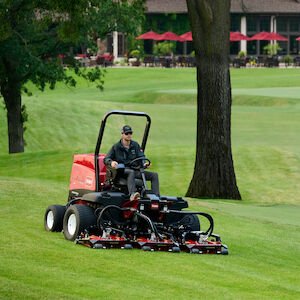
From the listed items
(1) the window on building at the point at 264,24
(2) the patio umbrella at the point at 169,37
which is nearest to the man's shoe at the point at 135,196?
(2) the patio umbrella at the point at 169,37

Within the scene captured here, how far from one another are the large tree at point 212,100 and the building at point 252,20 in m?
74.7

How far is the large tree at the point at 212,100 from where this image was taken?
26734 mm

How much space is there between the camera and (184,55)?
101500 mm

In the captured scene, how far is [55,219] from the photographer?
15.7 metres

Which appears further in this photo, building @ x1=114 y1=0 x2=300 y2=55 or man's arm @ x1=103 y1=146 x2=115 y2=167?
building @ x1=114 y1=0 x2=300 y2=55

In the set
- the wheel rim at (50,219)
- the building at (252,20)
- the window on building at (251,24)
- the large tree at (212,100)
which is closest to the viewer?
the wheel rim at (50,219)

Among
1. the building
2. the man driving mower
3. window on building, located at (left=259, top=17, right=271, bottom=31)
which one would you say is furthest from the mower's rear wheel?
window on building, located at (left=259, top=17, right=271, bottom=31)

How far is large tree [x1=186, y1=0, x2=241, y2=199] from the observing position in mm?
26734

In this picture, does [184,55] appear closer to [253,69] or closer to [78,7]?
[253,69]

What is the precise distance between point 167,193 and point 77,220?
A: 13492 millimetres

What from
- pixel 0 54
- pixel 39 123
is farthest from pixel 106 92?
pixel 0 54

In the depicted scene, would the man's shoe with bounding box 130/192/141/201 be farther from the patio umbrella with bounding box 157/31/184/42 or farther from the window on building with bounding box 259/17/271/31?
the window on building with bounding box 259/17/271/31

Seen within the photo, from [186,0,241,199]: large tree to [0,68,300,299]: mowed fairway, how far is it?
91 centimetres

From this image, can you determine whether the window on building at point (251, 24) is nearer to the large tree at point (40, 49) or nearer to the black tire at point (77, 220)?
the large tree at point (40, 49)
